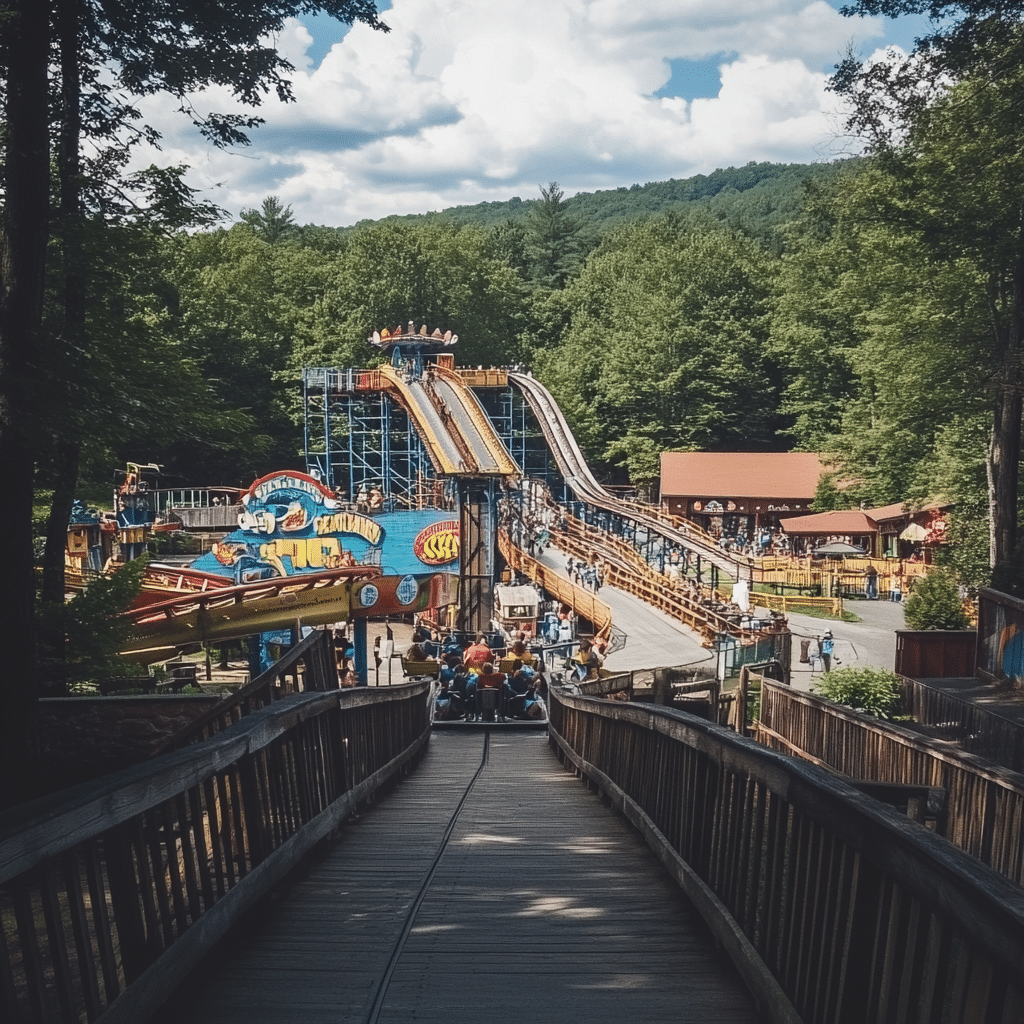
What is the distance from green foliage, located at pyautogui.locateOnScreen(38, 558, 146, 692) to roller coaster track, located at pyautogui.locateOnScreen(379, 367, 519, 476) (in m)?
26.7

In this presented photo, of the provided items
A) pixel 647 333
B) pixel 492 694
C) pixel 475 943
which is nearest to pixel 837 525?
pixel 647 333

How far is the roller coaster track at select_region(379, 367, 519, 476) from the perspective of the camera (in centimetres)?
4341

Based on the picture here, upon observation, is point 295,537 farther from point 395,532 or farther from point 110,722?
point 110,722

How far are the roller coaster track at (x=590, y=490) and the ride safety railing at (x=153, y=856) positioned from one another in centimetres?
3157

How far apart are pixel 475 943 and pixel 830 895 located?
1.57 meters

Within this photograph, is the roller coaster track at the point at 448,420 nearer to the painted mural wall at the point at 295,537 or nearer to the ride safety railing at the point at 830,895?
the painted mural wall at the point at 295,537

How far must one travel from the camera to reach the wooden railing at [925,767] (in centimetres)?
694

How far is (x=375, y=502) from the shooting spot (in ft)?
132

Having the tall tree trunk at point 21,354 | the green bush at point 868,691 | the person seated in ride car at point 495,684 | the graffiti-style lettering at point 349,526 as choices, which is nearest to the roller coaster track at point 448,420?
the graffiti-style lettering at point 349,526

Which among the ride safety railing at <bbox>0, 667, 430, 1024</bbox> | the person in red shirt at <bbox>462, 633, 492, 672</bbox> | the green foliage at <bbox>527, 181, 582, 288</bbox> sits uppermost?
the green foliage at <bbox>527, 181, 582, 288</bbox>

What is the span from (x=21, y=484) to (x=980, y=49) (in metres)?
15.9

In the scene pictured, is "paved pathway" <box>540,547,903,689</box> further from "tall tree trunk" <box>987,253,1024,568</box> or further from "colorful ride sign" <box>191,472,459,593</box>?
"colorful ride sign" <box>191,472,459,593</box>

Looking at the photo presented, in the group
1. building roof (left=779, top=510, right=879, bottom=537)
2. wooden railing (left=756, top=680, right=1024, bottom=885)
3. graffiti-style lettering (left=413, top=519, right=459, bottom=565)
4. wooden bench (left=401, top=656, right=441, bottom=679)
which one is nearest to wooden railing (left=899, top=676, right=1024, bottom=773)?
wooden railing (left=756, top=680, right=1024, bottom=885)

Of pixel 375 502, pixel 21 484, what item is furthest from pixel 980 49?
pixel 375 502
